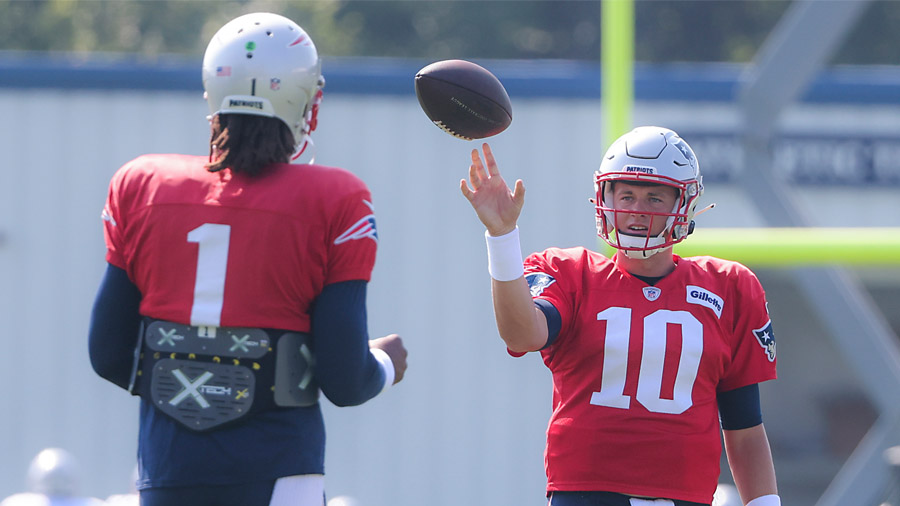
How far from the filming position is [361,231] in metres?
2.45

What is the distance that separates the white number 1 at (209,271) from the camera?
94.2 inches

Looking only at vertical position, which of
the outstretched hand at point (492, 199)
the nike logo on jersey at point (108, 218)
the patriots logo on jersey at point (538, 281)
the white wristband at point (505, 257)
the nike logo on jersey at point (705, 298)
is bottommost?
the nike logo on jersey at point (705, 298)

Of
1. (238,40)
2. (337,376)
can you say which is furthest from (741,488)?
(238,40)

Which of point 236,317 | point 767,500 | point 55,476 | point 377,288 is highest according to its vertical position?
point 377,288

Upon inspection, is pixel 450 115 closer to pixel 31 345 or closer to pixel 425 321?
pixel 425 321

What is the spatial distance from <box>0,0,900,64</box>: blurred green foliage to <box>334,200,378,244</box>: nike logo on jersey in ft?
74.9

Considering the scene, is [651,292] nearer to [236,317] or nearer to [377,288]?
[236,317]

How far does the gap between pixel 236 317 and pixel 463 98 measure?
83 cm

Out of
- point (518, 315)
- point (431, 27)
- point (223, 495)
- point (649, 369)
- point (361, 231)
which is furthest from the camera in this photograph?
point (431, 27)

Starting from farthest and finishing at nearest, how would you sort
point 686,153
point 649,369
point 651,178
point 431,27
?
point 431,27 → point 686,153 → point 651,178 → point 649,369

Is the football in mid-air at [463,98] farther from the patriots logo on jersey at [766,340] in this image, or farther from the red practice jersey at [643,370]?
the patriots logo on jersey at [766,340]

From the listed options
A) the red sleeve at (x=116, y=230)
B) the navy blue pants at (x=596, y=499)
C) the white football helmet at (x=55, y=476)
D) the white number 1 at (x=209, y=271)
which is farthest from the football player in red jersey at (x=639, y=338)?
the white football helmet at (x=55, y=476)

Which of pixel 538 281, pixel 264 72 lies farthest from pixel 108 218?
pixel 538 281

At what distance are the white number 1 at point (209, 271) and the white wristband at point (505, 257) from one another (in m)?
0.59
